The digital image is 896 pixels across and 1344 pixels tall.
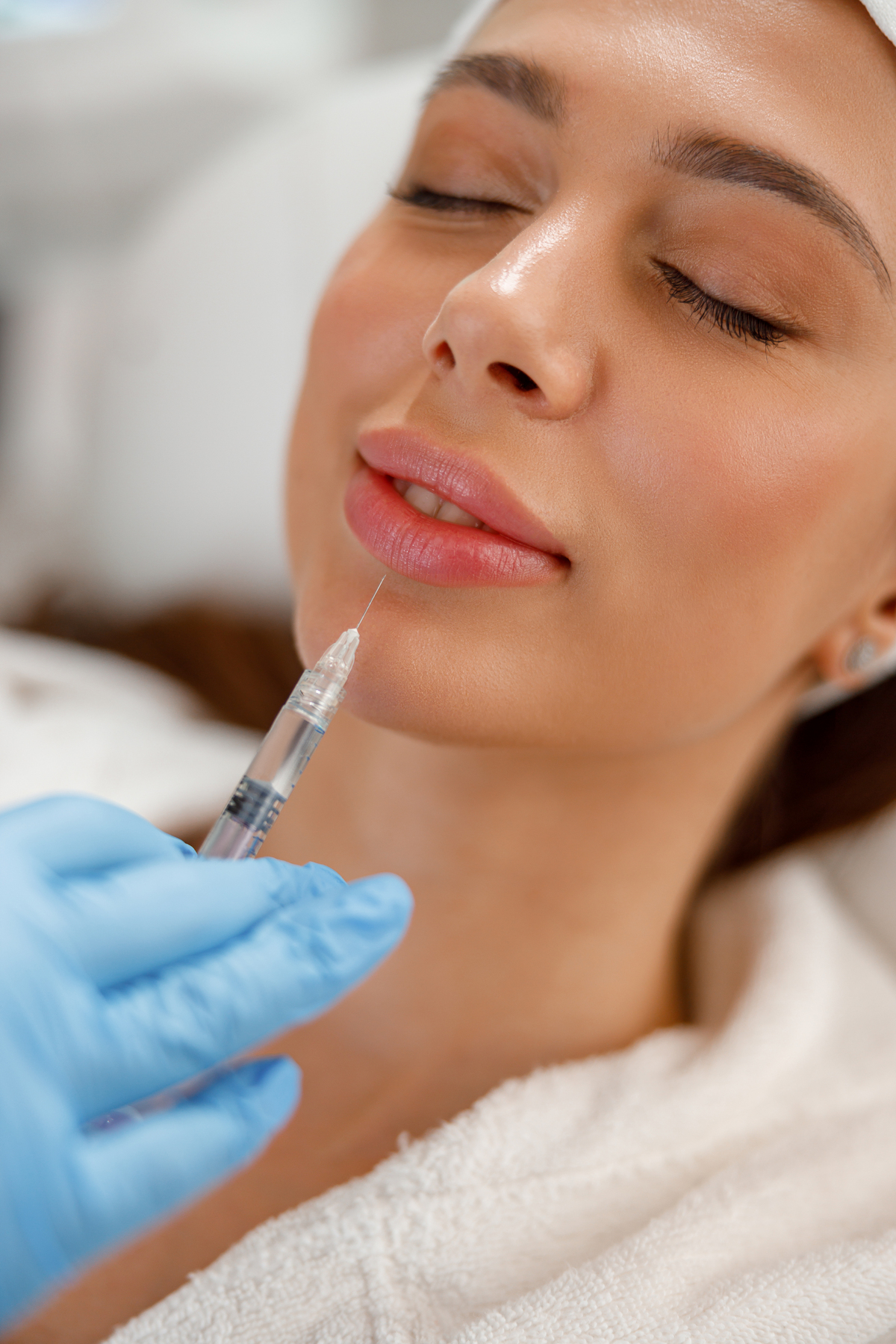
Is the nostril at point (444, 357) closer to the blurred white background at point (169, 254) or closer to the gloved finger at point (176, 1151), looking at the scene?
the gloved finger at point (176, 1151)

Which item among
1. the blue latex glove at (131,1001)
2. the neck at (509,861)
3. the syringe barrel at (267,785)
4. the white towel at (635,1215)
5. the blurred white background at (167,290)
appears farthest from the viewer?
the blurred white background at (167,290)

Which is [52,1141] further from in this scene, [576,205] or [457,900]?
[576,205]

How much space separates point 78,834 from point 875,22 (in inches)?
28.4

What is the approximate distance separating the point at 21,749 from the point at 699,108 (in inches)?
37.9

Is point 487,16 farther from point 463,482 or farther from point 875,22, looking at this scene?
point 463,482

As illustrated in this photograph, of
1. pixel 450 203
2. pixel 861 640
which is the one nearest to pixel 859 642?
pixel 861 640

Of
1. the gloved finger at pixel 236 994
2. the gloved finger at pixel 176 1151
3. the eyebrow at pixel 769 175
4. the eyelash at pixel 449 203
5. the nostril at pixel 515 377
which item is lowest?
the gloved finger at pixel 176 1151

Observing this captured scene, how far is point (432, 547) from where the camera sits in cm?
75

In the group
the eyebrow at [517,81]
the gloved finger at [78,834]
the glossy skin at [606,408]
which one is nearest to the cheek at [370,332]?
the glossy skin at [606,408]

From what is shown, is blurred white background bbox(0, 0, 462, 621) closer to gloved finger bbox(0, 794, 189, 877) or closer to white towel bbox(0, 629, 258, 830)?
white towel bbox(0, 629, 258, 830)

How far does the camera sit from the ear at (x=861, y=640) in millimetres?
935

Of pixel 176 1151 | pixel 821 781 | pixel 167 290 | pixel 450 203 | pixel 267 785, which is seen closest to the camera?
pixel 176 1151

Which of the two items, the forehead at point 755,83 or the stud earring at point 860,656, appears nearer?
the forehead at point 755,83

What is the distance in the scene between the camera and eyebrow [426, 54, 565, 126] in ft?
2.52
